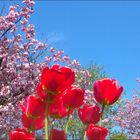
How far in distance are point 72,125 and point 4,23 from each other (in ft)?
55.6

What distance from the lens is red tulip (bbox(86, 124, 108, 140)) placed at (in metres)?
1.92

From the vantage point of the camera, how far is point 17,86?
44.1 feet

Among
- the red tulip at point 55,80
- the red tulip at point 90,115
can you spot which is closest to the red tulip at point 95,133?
the red tulip at point 90,115

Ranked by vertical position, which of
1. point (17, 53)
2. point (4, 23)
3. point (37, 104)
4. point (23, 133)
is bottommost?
point (23, 133)

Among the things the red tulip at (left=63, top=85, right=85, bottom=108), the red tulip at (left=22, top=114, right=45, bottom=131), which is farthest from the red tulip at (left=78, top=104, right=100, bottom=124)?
the red tulip at (left=22, top=114, right=45, bottom=131)

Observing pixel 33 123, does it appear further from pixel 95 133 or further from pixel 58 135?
pixel 95 133

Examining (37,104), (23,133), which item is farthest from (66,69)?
(23,133)

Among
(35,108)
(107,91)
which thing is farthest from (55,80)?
(107,91)

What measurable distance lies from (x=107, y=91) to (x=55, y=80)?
0.29 metres

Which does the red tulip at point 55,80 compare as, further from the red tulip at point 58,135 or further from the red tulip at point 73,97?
the red tulip at point 58,135

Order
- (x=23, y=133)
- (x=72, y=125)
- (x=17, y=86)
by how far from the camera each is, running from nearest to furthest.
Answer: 1. (x=23, y=133)
2. (x=17, y=86)
3. (x=72, y=125)

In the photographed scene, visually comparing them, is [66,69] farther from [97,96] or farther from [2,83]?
[2,83]

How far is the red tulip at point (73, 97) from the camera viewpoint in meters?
2.04

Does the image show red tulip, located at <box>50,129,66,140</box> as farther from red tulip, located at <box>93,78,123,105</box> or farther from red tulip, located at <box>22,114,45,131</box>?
red tulip, located at <box>93,78,123,105</box>
